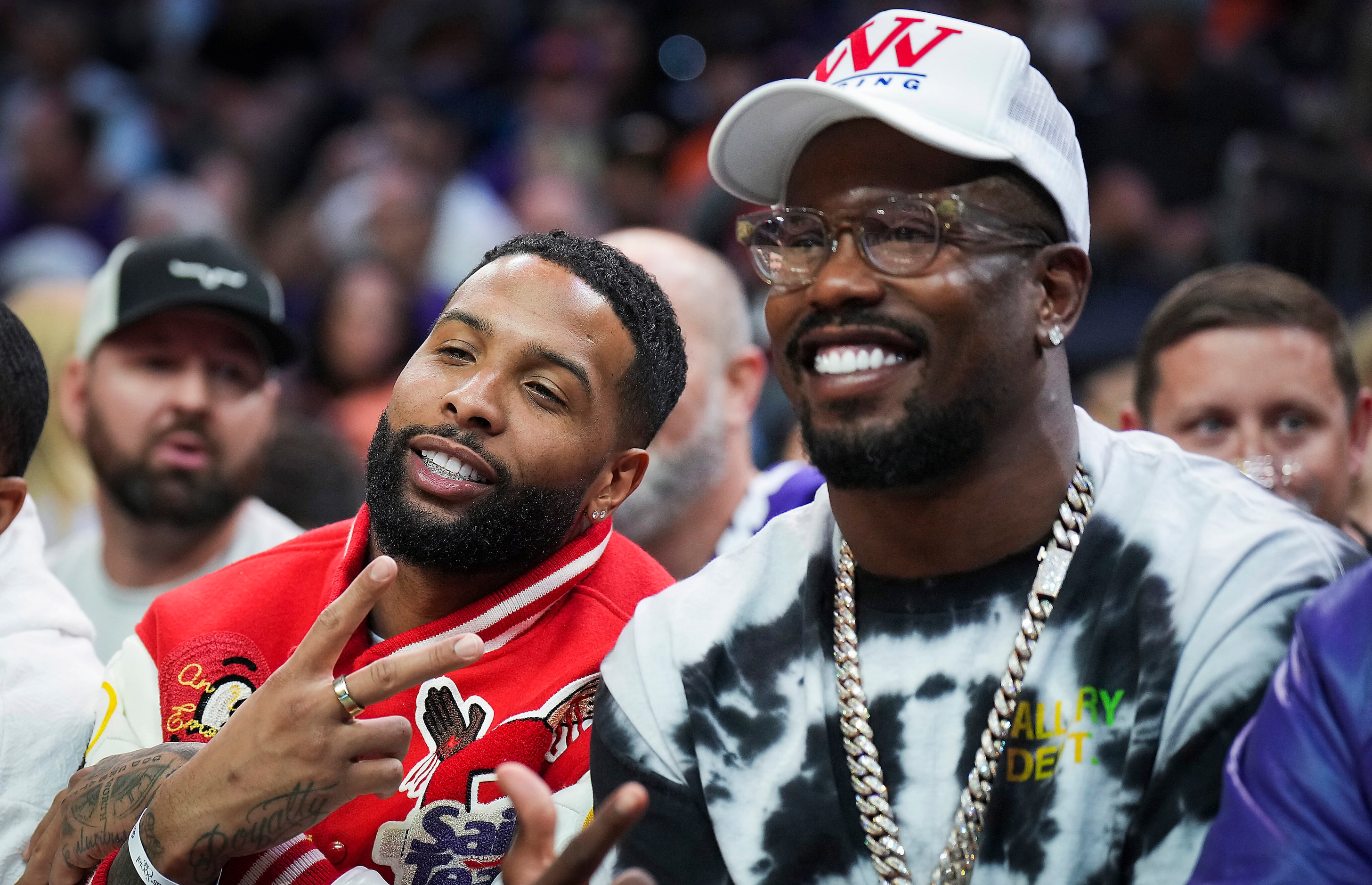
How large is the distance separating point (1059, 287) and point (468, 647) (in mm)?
947

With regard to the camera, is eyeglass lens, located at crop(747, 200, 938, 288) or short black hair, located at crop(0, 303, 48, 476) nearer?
eyeglass lens, located at crop(747, 200, 938, 288)

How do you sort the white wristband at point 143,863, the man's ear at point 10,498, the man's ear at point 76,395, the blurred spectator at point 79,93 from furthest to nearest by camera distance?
the blurred spectator at point 79,93, the man's ear at point 76,395, the man's ear at point 10,498, the white wristband at point 143,863

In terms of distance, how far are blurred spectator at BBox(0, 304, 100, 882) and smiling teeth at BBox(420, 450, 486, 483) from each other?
2.53 feet

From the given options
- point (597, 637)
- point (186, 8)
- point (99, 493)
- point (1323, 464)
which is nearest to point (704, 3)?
point (186, 8)

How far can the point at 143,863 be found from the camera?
2117mm

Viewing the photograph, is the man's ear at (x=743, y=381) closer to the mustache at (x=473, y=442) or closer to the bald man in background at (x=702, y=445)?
the bald man in background at (x=702, y=445)

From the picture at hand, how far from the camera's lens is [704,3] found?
8961 millimetres

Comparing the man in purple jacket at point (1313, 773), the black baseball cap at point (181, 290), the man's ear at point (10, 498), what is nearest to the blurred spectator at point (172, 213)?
the black baseball cap at point (181, 290)

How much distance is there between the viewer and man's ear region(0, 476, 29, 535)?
103 inches

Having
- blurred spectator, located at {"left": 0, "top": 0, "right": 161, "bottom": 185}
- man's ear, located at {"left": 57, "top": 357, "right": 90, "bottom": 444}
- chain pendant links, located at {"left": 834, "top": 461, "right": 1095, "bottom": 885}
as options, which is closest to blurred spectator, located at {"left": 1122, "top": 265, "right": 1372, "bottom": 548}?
chain pendant links, located at {"left": 834, "top": 461, "right": 1095, "bottom": 885}

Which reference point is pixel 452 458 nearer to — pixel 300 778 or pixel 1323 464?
pixel 300 778

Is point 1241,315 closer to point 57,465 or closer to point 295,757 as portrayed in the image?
point 295,757

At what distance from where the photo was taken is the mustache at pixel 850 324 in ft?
6.38

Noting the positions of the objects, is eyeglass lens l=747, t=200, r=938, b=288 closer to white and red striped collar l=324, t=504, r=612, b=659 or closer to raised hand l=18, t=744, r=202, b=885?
white and red striped collar l=324, t=504, r=612, b=659
